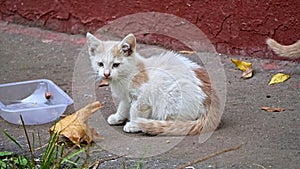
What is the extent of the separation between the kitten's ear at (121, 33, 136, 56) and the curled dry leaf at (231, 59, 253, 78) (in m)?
1.32

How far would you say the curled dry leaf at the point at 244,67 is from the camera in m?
4.92

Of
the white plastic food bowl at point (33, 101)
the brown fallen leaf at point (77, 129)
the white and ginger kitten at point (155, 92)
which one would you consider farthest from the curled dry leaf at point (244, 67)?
the brown fallen leaf at point (77, 129)

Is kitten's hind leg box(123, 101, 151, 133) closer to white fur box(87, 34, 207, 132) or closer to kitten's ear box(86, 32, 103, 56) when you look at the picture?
white fur box(87, 34, 207, 132)

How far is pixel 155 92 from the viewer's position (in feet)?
12.6

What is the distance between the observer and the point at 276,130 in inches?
154

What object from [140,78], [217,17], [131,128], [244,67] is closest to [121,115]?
[131,128]

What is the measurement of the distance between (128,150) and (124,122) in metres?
0.45

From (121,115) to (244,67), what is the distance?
1358mm

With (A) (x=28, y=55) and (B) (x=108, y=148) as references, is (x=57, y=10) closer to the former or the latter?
(A) (x=28, y=55)

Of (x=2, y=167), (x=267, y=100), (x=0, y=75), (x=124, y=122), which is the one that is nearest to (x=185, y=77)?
(x=124, y=122)

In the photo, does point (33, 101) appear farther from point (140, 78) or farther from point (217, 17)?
point (217, 17)

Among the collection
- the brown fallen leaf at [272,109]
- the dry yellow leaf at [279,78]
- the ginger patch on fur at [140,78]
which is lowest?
the brown fallen leaf at [272,109]

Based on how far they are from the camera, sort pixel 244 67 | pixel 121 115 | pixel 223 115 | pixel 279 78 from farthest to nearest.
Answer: pixel 244 67
pixel 279 78
pixel 223 115
pixel 121 115

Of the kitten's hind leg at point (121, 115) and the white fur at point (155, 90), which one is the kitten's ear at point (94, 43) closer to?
the white fur at point (155, 90)
